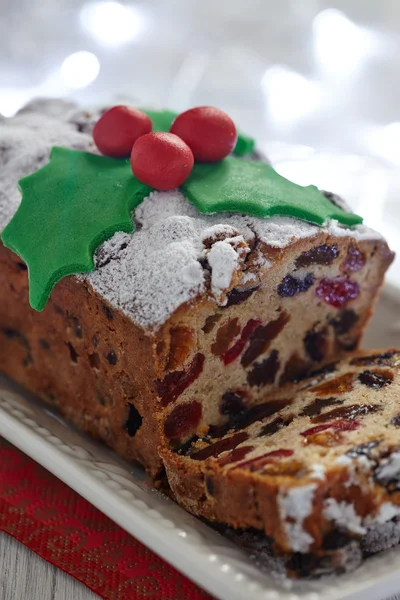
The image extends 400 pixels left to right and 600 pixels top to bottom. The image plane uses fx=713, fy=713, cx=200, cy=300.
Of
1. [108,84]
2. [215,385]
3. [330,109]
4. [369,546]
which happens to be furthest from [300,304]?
[108,84]

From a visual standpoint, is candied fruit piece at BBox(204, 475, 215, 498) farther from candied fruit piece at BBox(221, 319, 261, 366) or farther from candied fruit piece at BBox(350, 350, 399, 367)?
candied fruit piece at BBox(350, 350, 399, 367)

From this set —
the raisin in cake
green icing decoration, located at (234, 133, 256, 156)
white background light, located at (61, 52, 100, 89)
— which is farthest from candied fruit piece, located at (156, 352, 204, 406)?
white background light, located at (61, 52, 100, 89)

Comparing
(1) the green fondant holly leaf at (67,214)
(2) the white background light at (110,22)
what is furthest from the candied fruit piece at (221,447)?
(2) the white background light at (110,22)

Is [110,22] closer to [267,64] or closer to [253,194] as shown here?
[267,64]

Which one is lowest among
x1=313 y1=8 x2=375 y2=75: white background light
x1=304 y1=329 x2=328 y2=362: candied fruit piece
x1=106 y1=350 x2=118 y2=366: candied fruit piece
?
x1=106 y1=350 x2=118 y2=366: candied fruit piece

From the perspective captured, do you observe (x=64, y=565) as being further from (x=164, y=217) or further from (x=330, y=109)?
(x=330, y=109)

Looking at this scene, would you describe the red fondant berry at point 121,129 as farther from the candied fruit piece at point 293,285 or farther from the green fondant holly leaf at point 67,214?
the candied fruit piece at point 293,285
